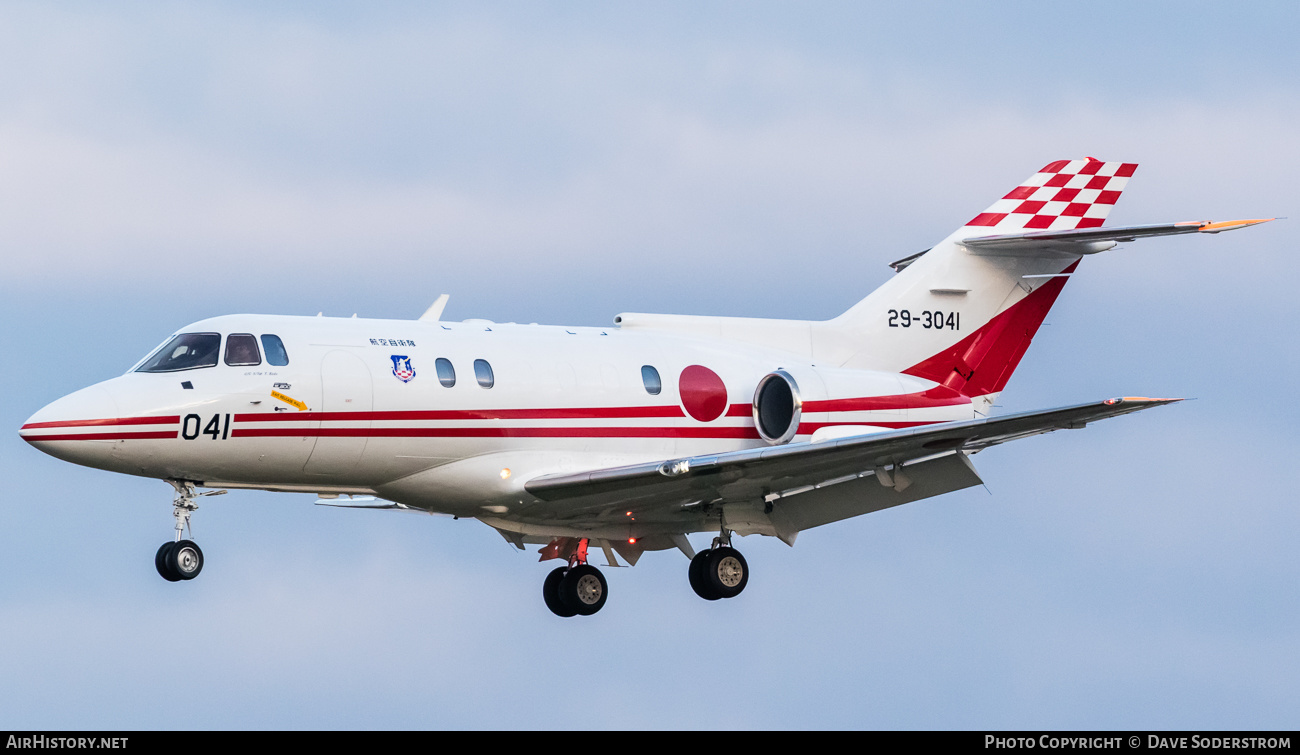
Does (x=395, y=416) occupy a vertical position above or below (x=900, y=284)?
below

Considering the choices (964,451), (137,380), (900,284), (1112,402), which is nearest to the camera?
(1112,402)

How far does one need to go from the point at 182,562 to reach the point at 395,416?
322 cm

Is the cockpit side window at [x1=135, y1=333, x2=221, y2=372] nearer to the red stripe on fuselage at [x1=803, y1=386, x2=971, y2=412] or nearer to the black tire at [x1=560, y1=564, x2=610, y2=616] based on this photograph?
the black tire at [x1=560, y1=564, x2=610, y2=616]

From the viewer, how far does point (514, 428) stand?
882 inches

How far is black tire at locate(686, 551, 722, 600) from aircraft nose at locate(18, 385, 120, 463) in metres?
8.38

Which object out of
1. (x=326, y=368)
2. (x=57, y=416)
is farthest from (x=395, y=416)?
(x=57, y=416)

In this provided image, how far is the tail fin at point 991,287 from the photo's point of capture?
26.8m

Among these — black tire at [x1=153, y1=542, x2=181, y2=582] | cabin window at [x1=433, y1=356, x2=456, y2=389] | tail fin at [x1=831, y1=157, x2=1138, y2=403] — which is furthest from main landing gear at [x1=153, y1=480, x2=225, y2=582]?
tail fin at [x1=831, y1=157, x2=1138, y2=403]

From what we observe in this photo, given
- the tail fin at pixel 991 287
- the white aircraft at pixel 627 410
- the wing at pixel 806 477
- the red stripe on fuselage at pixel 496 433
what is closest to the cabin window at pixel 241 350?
the white aircraft at pixel 627 410

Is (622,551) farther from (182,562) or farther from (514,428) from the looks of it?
(182,562)

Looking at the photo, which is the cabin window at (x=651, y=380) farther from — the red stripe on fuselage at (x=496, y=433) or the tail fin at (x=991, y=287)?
the tail fin at (x=991, y=287)

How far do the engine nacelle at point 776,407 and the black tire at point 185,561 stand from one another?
326 inches

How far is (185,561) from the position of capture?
19.8 metres

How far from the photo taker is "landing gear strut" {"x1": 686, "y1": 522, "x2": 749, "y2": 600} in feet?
79.0
